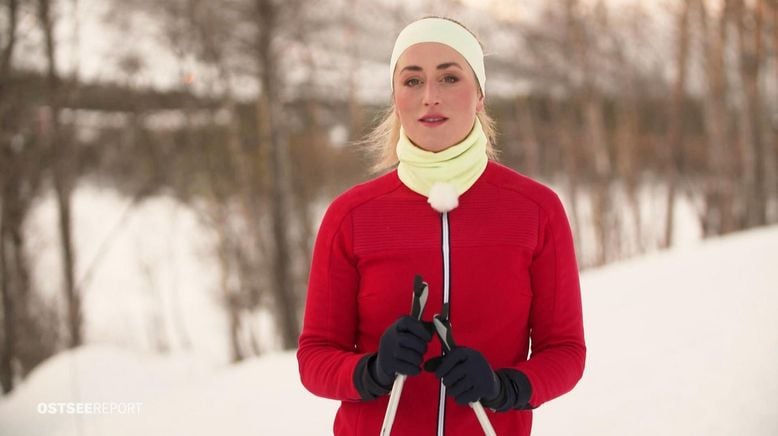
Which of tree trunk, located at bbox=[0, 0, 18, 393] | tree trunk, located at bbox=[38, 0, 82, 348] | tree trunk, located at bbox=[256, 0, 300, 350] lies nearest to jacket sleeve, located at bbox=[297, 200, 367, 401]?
tree trunk, located at bbox=[256, 0, 300, 350]

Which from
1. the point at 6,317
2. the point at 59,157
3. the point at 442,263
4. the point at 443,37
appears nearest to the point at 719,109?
the point at 59,157

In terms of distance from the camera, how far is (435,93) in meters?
1.08

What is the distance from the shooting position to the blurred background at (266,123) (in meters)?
6.75

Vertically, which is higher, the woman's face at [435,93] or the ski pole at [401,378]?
the woman's face at [435,93]

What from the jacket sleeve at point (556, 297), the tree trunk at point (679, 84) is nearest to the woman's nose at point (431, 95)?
the jacket sleeve at point (556, 297)

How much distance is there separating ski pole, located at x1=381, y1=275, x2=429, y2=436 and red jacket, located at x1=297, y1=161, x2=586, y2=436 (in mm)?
76

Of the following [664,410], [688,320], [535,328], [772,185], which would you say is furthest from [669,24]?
[535,328]

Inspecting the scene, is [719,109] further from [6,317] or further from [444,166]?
[6,317]

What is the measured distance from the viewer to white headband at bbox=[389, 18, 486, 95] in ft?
3.62

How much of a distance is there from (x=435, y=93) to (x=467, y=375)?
0.47 m

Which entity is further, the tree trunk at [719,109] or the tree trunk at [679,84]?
the tree trunk at [679,84]

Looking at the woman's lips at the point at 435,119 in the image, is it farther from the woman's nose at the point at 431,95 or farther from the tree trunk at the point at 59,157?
the tree trunk at the point at 59,157

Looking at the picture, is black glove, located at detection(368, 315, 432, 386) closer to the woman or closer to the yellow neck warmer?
the woman

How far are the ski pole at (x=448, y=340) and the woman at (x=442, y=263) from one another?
3 cm
